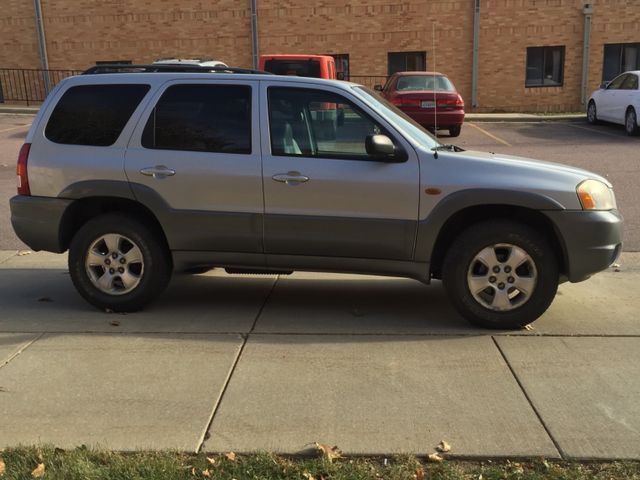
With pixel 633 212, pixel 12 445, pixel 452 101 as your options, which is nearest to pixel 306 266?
pixel 12 445

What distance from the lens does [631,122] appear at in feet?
54.1

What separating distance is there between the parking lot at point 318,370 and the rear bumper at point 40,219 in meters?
0.59

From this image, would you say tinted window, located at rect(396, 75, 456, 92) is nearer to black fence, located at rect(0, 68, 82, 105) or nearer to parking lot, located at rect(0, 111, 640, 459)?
parking lot, located at rect(0, 111, 640, 459)

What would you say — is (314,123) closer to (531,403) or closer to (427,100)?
(531,403)

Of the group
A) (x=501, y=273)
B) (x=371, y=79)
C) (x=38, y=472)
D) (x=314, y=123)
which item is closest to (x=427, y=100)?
(x=371, y=79)

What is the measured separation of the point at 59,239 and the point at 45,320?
0.65 metres

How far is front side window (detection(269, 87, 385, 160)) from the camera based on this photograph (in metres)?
4.93

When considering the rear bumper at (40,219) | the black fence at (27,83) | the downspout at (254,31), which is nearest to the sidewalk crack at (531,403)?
the rear bumper at (40,219)

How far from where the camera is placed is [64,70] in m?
24.3

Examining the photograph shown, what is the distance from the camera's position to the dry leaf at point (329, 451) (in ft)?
10.5

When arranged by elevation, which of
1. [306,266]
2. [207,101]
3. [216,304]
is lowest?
[216,304]

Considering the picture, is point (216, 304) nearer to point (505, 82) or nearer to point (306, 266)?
point (306, 266)

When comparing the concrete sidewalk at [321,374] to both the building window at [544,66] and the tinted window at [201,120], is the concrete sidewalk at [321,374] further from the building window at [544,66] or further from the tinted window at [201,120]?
the building window at [544,66]

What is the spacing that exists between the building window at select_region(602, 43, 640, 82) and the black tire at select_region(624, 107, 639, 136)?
24.4 ft
